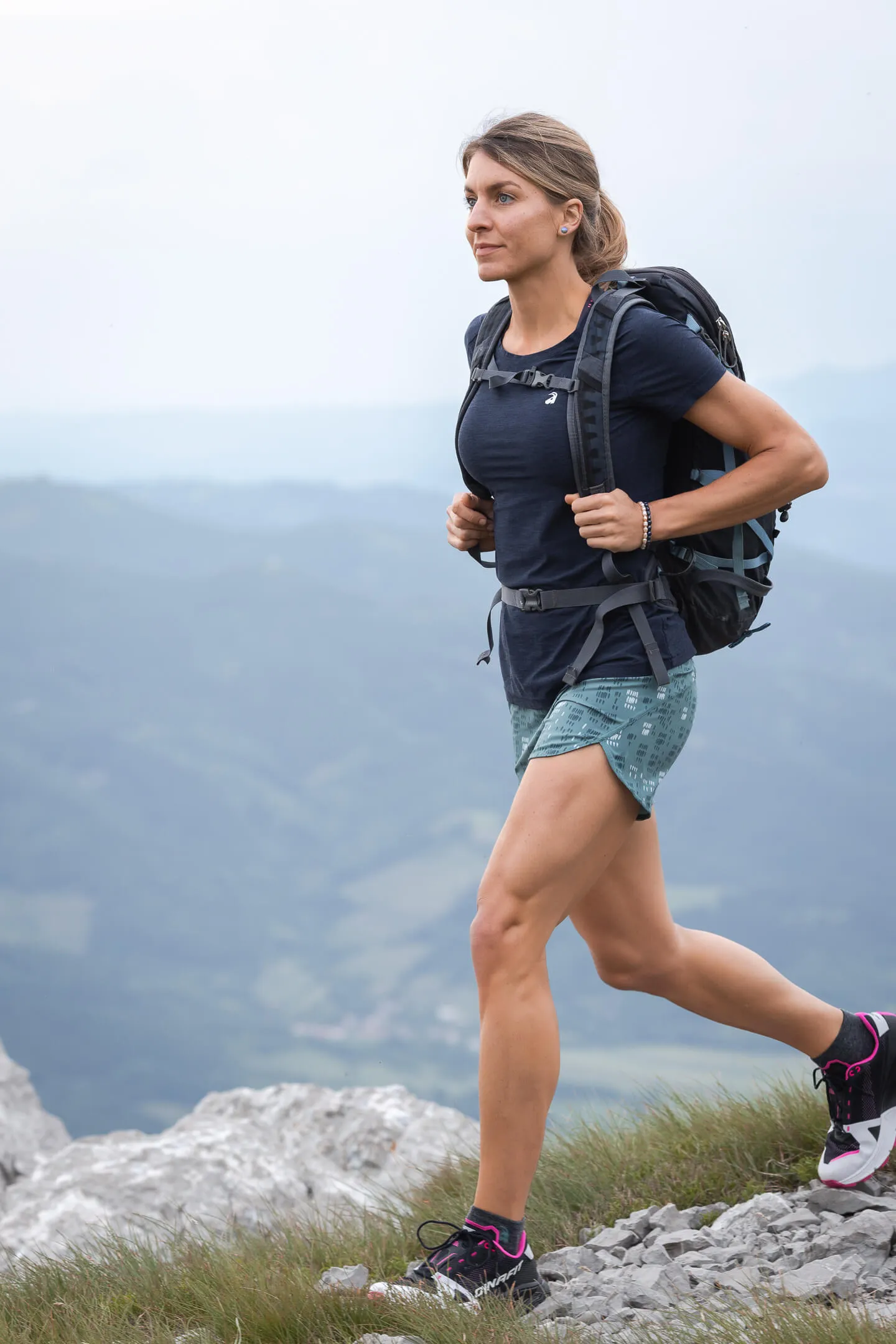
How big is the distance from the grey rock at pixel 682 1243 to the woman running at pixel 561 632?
1.64ft

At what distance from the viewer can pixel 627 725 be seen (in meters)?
2.95

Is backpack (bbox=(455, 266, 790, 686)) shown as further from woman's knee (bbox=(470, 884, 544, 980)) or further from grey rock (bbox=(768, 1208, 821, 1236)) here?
grey rock (bbox=(768, 1208, 821, 1236))

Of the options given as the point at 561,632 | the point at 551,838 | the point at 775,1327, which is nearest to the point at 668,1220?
the point at 775,1327

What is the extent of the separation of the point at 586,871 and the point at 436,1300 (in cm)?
92

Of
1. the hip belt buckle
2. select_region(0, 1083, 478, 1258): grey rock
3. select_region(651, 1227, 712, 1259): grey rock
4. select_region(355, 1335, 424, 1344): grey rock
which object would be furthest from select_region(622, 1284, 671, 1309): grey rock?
select_region(0, 1083, 478, 1258): grey rock

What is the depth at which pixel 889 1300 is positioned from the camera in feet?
9.34

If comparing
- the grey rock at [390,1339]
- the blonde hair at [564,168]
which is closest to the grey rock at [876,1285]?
the grey rock at [390,1339]

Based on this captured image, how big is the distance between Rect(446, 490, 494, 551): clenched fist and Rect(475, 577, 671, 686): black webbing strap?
41 cm

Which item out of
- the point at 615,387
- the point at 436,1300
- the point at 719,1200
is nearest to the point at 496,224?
the point at 615,387

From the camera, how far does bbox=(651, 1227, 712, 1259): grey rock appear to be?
3336 mm

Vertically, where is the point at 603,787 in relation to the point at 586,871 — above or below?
above

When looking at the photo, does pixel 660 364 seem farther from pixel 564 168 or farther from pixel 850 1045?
pixel 850 1045

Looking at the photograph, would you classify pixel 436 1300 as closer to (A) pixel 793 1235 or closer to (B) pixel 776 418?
(A) pixel 793 1235

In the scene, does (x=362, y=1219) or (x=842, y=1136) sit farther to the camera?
(x=362, y=1219)
